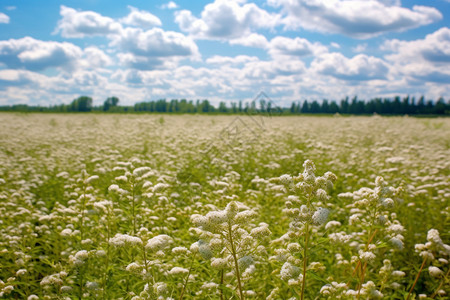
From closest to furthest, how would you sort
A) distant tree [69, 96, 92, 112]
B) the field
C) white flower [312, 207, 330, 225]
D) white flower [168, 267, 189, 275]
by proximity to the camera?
white flower [312, 207, 330, 225], the field, white flower [168, 267, 189, 275], distant tree [69, 96, 92, 112]

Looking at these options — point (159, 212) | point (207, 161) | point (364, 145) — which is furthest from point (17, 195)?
point (364, 145)

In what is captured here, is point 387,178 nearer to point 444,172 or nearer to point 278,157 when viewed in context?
point 444,172

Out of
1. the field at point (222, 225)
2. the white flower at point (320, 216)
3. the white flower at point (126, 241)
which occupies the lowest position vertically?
the field at point (222, 225)

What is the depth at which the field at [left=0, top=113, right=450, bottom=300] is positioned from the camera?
88.4 inches

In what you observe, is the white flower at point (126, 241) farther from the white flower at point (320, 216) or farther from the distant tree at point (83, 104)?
the distant tree at point (83, 104)

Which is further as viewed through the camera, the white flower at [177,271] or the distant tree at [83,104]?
the distant tree at [83,104]

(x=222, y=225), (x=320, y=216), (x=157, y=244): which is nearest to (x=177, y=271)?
(x=157, y=244)

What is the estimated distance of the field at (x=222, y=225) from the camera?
224 cm

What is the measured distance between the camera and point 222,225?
1.96 metres

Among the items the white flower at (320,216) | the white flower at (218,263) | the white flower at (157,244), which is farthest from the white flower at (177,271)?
the white flower at (320,216)

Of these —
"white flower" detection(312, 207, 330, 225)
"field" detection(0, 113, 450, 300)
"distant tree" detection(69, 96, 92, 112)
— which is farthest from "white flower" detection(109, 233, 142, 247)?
"distant tree" detection(69, 96, 92, 112)

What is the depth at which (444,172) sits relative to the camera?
8.41 meters

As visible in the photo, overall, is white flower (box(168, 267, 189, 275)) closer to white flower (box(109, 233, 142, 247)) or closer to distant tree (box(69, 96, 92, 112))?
white flower (box(109, 233, 142, 247))

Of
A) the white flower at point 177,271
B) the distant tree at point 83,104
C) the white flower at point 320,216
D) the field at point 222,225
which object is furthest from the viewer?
the distant tree at point 83,104
